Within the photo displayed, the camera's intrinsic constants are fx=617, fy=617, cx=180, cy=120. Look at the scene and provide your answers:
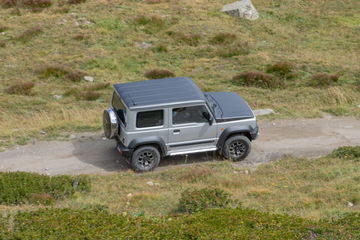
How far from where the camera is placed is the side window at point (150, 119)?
1677cm

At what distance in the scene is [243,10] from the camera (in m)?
33.4

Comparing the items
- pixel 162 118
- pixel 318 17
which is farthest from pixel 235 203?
pixel 318 17

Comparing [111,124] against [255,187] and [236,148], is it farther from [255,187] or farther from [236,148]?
[255,187]

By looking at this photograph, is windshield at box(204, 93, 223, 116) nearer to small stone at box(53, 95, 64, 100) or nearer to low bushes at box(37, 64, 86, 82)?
small stone at box(53, 95, 64, 100)

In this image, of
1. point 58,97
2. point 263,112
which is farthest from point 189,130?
point 58,97

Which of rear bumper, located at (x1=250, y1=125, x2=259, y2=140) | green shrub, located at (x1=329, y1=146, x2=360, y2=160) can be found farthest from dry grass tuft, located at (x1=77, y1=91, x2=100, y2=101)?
green shrub, located at (x1=329, y1=146, x2=360, y2=160)

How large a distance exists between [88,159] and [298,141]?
21.2ft

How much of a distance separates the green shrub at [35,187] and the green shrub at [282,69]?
12644 millimetres

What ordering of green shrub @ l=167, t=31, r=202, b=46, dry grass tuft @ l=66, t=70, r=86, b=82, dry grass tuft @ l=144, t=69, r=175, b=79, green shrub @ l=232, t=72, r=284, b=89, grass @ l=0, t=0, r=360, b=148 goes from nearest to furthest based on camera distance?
grass @ l=0, t=0, r=360, b=148, green shrub @ l=232, t=72, r=284, b=89, dry grass tuft @ l=66, t=70, r=86, b=82, dry grass tuft @ l=144, t=69, r=175, b=79, green shrub @ l=167, t=31, r=202, b=46

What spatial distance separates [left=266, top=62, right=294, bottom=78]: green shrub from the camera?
2537cm

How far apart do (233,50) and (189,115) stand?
11.8 meters

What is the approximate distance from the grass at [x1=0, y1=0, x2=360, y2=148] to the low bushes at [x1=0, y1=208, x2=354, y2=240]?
851cm

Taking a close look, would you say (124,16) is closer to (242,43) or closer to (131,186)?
(242,43)

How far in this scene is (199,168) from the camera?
1666 centimetres
